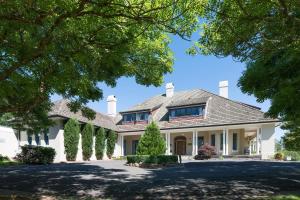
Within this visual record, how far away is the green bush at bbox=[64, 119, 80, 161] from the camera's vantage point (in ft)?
112

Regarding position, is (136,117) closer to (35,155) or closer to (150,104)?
(150,104)

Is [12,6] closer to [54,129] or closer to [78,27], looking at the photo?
[78,27]

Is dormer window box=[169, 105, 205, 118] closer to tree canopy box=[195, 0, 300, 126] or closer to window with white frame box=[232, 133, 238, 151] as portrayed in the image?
window with white frame box=[232, 133, 238, 151]

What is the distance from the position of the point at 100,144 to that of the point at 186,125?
30.1ft

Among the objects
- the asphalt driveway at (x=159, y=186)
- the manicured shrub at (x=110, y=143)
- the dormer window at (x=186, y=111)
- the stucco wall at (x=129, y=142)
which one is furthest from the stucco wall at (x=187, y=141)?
the asphalt driveway at (x=159, y=186)

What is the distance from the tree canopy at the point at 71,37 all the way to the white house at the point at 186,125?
70.1ft

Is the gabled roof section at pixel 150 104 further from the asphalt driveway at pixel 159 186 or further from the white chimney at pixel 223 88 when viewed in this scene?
the asphalt driveway at pixel 159 186

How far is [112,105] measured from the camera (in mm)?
49281

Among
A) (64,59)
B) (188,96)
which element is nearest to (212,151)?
(188,96)

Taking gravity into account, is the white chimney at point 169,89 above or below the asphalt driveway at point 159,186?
above

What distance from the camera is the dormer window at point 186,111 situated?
1534 inches

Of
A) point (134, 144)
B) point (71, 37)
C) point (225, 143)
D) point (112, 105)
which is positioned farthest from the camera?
point (112, 105)

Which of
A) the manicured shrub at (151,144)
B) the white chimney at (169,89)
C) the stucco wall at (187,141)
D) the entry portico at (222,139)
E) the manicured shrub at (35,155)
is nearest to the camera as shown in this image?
the manicured shrub at (151,144)

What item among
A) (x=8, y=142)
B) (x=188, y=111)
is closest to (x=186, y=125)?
(x=188, y=111)
